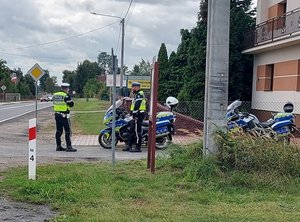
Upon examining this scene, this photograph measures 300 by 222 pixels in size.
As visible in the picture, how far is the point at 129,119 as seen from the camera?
1462 cm

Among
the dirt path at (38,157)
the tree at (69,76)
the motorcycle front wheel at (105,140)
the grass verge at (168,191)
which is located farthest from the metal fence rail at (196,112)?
Answer: the tree at (69,76)

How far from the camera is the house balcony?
71.5 feet

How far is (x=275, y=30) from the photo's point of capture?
2455cm

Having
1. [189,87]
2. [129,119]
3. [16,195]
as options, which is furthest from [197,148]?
[189,87]

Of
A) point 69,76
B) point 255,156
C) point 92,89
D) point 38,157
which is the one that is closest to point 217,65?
point 255,156

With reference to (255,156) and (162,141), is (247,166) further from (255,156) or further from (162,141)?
(162,141)

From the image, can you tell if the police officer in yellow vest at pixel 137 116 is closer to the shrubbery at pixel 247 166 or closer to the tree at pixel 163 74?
the shrubbery at pixel 247 166

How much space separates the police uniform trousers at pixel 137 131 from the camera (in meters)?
13.9

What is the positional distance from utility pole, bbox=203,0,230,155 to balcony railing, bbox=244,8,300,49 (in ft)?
41.1

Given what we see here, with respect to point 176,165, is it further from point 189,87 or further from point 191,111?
point 189,87

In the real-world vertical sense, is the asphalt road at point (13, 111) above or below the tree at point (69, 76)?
below

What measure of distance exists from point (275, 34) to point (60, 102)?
14.2m

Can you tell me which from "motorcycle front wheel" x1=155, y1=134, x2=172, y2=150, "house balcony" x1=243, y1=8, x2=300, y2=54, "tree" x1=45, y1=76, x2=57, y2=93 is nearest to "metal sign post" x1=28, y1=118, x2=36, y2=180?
"motorcycle front wheel" x1=155, y1=134, x2=172, y2=150

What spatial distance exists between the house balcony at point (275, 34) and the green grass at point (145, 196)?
14.4 meters
